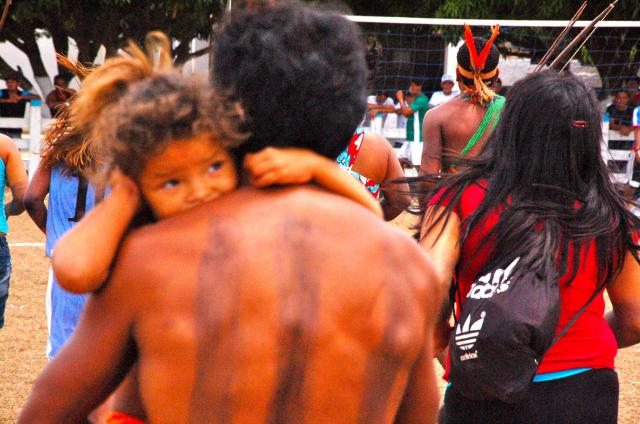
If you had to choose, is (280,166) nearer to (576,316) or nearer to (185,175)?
(185,175)

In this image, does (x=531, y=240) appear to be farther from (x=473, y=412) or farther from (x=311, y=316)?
(x=311, y=316)

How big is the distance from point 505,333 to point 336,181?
0.93 m

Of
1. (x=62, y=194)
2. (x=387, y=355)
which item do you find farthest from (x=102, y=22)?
(x=387, y=355)

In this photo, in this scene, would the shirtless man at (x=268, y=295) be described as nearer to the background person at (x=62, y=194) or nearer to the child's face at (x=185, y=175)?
the child's face at (x=185, y=175)

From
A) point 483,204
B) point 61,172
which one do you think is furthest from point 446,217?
point 61,172

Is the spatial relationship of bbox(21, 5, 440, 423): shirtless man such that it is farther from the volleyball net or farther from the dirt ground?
the volleyball net

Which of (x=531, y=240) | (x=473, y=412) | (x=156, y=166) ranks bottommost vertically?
(x=473, y=412)

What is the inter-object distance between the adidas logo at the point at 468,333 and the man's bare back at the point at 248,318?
0.82 metres

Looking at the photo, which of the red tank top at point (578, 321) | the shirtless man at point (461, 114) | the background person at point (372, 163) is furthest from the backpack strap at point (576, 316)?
the shirtless man at point (461, 114)

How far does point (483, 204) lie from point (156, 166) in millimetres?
1338

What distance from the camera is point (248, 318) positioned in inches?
64.0

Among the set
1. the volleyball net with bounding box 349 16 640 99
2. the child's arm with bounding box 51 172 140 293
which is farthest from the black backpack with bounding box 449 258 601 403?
the volleyball net with bounding box 349 16 640 99

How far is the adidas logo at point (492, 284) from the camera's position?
256cm

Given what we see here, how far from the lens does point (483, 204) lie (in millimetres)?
2762
